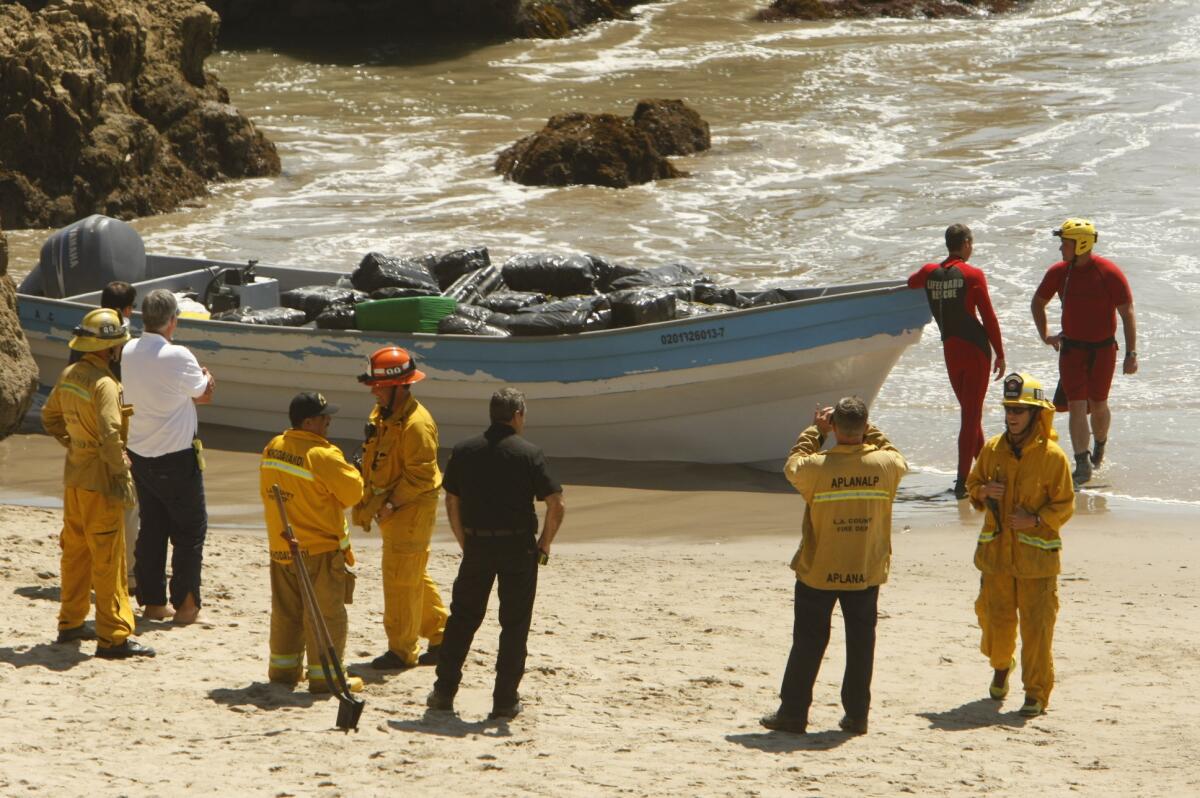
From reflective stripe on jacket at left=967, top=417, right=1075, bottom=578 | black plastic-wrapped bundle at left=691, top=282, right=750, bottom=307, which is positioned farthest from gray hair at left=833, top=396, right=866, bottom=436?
black plastic-wrapped bundle at left=691, top=282, right=750, bottom=307

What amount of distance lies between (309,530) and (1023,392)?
2892 millimetres

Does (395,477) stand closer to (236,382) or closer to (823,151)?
(236,382)

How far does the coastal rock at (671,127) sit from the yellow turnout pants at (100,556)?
18788 millimetres

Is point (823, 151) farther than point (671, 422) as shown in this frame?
Yes

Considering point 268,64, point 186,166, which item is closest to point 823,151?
point 186,166

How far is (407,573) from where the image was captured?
251 inches

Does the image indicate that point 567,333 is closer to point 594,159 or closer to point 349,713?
point 349,713

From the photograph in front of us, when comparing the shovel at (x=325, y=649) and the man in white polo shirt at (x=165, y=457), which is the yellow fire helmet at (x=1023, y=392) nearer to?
the shovel at (x=325, y=649)

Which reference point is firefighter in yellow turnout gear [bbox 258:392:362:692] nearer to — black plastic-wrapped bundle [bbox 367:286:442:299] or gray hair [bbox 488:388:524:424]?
gray hair [bbox 488:388:524:424]

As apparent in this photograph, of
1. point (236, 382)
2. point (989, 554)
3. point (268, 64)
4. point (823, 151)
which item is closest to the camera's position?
point (989, 554)

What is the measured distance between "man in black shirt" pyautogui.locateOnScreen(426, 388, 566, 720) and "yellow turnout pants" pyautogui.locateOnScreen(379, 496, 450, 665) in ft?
1.22

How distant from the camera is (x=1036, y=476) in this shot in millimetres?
5961

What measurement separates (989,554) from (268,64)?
3105cm

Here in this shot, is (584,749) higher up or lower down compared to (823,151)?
lower down
